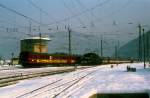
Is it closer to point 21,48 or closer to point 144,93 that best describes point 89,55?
point 21,48

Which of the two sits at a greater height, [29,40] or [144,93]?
[29,40]

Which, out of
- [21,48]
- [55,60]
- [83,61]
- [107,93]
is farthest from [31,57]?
[21,48]

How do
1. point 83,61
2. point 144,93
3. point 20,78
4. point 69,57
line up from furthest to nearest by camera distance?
point 83,61
point 69,57
point 20,78
point 144,93

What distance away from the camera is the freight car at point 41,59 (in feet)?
230

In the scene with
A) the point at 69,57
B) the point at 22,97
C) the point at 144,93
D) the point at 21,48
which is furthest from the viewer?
the point at 21,48

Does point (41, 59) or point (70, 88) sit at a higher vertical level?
point (41, 59)

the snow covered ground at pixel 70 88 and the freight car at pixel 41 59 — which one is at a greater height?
the freight car at pixel 41 59

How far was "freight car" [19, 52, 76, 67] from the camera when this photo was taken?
2761 inches

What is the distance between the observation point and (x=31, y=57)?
6994 cm

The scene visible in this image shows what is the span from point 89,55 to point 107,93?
67064 mm

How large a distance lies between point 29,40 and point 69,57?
4926 centimetres

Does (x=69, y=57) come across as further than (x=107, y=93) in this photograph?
Yes

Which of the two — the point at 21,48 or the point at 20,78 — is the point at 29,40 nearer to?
the point at 21,48

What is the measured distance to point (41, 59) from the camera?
74.8 m
